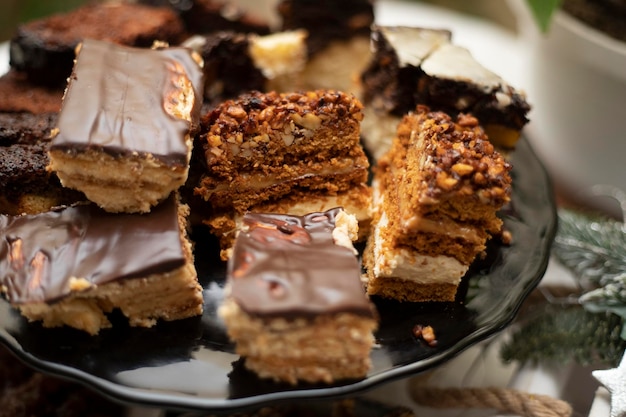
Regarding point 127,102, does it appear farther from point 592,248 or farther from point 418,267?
point 592,248

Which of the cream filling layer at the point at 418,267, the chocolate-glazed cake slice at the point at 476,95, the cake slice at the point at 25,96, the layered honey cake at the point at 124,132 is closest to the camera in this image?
the layered honey cake at the point at 124,132

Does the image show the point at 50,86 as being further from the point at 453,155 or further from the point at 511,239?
the point at 511,239

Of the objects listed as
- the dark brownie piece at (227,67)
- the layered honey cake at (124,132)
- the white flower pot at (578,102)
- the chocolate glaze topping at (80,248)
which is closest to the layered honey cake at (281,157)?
the layered honey cake at (124,132)

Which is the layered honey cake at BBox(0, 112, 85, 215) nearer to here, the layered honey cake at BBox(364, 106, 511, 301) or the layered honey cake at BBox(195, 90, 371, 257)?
the layered honey cake at BBox(195, 90, 371, 257)

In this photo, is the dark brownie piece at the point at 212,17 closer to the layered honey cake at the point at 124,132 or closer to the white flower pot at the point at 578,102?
the layered honey cake at the point at 124,132

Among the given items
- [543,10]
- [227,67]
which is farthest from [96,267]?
[543,10]

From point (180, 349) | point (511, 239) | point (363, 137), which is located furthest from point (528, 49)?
point (180, 349)
